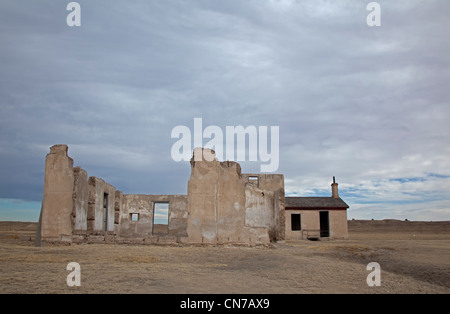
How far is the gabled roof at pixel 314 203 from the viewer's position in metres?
30.4

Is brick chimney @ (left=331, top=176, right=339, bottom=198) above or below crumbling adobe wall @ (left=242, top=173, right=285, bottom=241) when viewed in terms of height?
above

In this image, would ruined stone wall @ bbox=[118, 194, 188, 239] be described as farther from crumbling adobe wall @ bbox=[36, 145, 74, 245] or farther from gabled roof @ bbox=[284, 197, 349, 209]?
crumbling adobe wall @ bbox=[36, 145, 74, 245]

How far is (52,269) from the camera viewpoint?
734cm

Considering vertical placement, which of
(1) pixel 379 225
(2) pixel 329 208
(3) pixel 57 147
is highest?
(3) pixel 57 147

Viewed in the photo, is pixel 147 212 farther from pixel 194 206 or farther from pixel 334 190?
pixel 334 190

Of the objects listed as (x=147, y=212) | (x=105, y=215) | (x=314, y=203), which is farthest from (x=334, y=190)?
(x=105, y=215)

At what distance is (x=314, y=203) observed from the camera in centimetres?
3105

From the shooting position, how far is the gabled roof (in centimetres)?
3038

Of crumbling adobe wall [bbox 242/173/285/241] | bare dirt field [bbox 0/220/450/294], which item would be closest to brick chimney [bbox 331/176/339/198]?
crumbling adobe wall [bbox 242/173/285/241]

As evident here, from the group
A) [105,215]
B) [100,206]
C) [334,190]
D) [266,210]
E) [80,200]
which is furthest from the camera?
[334,190]
